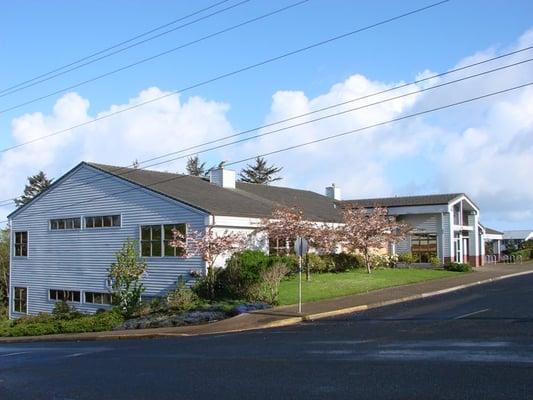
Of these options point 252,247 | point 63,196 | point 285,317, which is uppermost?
point 63,196

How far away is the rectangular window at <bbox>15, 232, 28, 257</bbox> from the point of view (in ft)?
133

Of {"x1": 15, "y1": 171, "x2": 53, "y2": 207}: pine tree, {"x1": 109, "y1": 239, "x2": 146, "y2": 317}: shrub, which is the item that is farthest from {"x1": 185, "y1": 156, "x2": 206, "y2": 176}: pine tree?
{"x1": 109, "y1": 239, "x2": 146, "y2": 317}: shrub

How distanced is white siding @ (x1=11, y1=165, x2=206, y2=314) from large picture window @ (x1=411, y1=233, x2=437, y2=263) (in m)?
21.1

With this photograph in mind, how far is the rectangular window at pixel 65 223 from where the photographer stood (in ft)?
122

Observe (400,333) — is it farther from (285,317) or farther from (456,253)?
(456,253)

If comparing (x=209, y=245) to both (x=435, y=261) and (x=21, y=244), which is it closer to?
(x=21, y=244)

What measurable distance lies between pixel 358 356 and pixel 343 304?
12.2 m

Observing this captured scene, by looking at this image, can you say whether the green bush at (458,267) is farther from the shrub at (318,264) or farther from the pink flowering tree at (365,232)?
the shrub at (318,264)

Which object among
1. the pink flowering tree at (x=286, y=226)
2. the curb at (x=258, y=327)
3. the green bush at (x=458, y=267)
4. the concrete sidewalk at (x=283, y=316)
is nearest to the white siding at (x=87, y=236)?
the pink flowering tree at (x=286, y=226)

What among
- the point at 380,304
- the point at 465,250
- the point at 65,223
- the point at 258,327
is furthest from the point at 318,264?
the point at 465,250

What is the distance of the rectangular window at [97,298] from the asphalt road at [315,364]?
686 inches

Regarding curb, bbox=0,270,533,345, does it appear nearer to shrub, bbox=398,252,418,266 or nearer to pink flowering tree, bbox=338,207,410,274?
→ pink flowering tree, bbox=338,207,410,274

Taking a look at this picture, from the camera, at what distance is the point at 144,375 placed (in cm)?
1103

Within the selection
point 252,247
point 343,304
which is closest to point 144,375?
point 343,304
